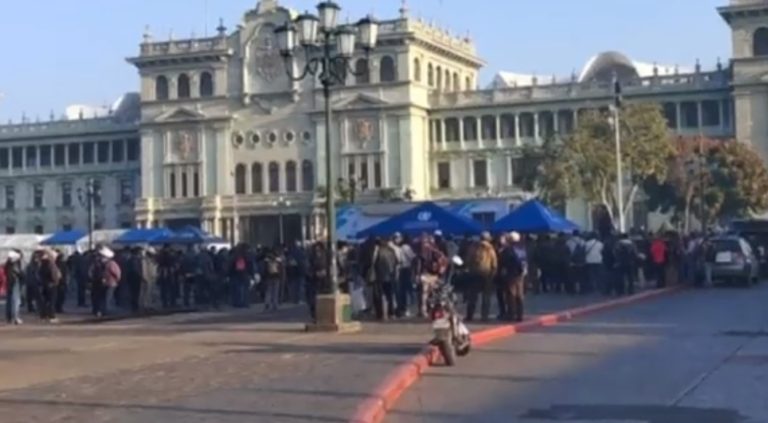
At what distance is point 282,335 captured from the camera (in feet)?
79.0

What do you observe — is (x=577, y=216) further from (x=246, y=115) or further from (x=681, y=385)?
(x=681, y=385)

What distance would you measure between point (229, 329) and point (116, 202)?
295 feet

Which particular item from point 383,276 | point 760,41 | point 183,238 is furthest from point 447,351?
point 760,41

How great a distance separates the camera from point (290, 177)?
106 m

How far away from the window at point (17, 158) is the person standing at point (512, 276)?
97.4 meters

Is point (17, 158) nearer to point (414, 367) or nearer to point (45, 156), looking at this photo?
point (45, 156)

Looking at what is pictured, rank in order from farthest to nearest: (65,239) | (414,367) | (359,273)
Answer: (65,239), (359,273), (414,367)

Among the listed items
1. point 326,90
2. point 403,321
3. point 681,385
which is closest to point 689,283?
point 403,321

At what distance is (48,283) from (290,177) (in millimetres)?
73462

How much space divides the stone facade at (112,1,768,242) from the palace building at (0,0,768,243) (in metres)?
0.10

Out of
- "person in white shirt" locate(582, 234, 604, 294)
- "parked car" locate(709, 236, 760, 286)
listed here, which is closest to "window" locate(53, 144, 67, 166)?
"parked car" locate(709, 236, 760, 286)

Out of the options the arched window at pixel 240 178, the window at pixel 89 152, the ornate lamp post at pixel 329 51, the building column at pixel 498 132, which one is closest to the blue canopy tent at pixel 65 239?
the ornate lamp post at pixel 329 51

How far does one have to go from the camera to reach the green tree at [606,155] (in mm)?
75000

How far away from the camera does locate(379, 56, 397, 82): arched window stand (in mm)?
103438
